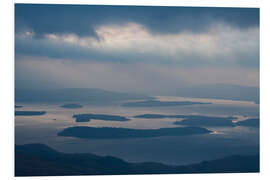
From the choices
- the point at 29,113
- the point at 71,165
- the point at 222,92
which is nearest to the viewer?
the point at 71,165

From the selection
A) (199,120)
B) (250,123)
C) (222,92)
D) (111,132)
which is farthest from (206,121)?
(111,132)

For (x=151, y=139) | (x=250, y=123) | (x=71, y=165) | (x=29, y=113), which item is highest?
(x=29, y=113)

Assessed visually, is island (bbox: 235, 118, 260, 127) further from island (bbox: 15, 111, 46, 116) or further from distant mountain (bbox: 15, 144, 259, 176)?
island (bbox: 15, 111, 46, 116)

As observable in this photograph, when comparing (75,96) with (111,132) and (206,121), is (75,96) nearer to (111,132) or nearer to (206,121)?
(111,132)

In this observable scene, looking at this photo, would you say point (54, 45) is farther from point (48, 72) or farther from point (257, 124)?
point (257, 124)

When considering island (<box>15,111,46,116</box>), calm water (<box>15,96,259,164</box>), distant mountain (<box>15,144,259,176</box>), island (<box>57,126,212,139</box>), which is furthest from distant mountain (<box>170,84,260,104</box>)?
island (<box>15,111,46,116</box>)

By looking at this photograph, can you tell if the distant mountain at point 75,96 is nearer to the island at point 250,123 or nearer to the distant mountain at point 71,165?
the distant mountain at point 71,165

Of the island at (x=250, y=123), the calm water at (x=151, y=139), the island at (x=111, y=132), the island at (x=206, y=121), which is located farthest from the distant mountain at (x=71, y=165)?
the island at (x=250, y=123)
